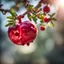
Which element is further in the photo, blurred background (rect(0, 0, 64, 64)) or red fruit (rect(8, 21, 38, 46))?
blurred background (rect(0, 0, 64, 64))

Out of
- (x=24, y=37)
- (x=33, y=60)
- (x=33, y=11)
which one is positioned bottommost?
(x=33, y=60)

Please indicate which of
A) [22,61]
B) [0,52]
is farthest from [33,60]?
[0,52]

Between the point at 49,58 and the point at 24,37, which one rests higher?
the point at 24,37

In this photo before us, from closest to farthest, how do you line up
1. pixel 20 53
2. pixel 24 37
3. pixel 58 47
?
pixel 24 37 → pixel 58 47 → pixel 20 53

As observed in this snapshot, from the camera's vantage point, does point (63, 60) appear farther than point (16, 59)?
No

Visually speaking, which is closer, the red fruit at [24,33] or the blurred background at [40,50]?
the red fruit at [24,33]

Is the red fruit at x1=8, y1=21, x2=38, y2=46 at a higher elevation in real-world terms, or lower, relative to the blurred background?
higher

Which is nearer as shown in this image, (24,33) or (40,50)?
(24,33)

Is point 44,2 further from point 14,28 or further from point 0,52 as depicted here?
point 0,52
